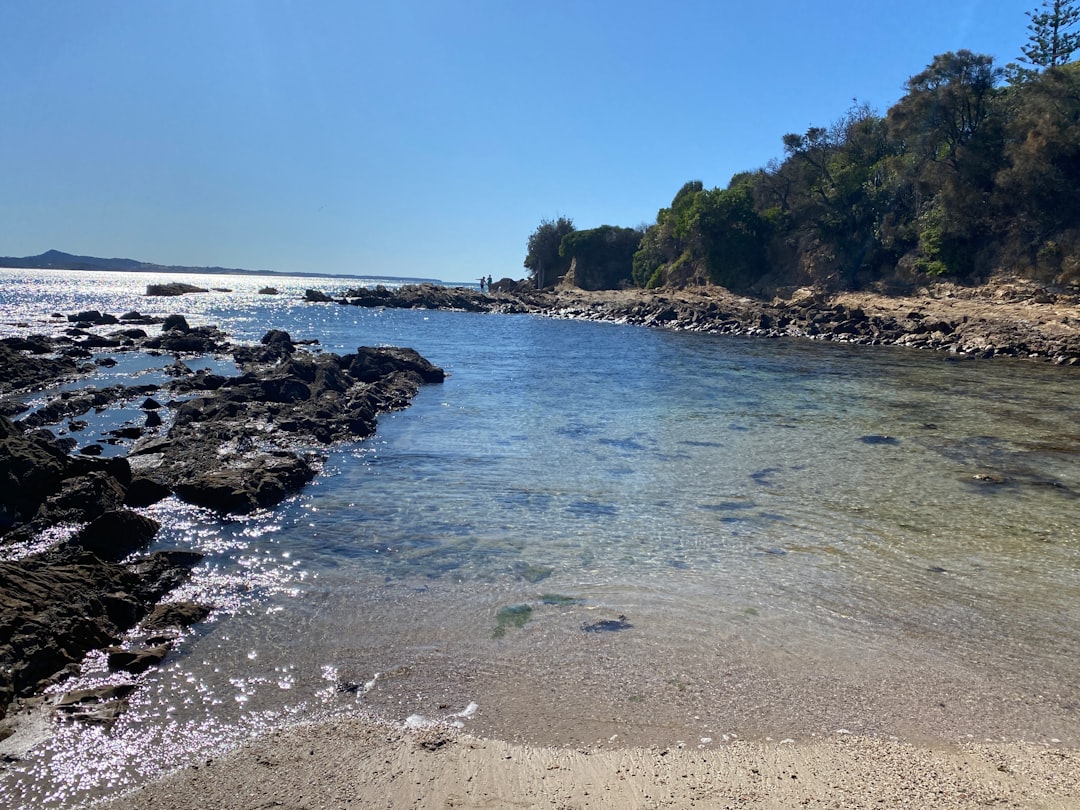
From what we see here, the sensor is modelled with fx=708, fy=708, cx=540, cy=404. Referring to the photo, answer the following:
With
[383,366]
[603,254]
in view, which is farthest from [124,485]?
[603,254]

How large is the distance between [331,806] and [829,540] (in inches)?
299

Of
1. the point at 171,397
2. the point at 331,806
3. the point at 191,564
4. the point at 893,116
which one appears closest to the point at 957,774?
the point at 331,806

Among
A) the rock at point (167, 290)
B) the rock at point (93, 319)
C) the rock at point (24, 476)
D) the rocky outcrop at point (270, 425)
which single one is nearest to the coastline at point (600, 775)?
the rocky outcrop at point (270, 425)

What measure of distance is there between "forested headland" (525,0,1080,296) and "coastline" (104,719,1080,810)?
4202 centimetres

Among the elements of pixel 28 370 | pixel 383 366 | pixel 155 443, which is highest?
pixel 383 366

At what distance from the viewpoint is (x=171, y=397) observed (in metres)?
21.0

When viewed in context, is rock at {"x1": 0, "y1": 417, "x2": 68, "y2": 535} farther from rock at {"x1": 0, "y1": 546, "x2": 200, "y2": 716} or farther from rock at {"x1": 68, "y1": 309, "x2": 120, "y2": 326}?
rock at {"x1": 68, "y1": 309, "x2": 120, "y2": 326}

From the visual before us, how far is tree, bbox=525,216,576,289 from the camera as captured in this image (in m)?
98.9

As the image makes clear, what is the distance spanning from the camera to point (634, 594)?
26.5 ft

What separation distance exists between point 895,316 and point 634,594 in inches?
1654

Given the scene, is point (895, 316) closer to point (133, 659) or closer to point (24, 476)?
point (24, 476)

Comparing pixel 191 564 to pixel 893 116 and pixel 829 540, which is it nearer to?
pixel 829 540

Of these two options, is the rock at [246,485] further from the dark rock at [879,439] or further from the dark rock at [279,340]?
the dark rock at [279,340]

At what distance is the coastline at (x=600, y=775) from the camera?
460 cm
